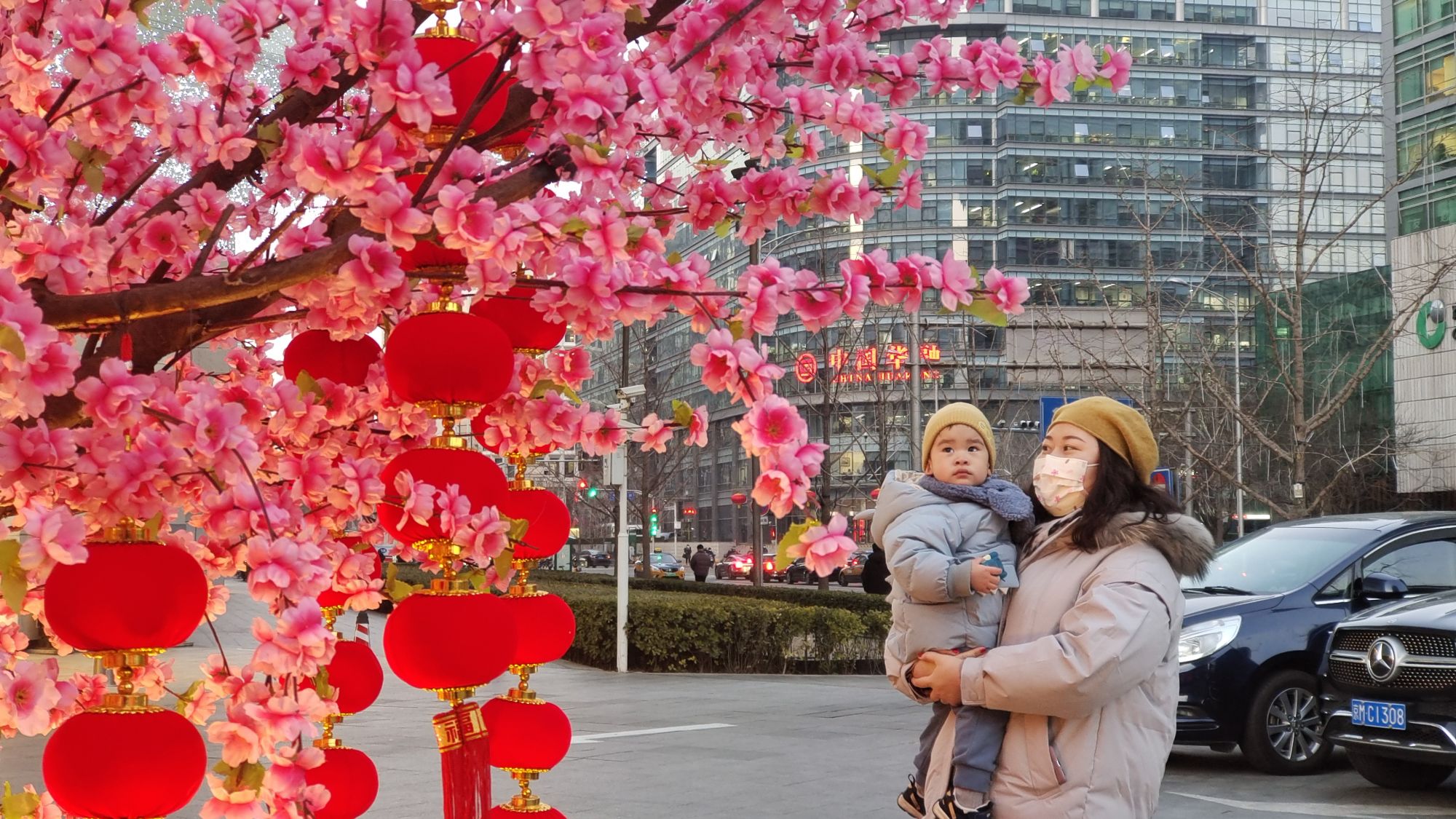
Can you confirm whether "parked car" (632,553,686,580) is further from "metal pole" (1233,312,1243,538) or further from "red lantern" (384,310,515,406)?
"red lantern" (384,310,515,406)

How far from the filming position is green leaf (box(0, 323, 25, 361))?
1.53 meters

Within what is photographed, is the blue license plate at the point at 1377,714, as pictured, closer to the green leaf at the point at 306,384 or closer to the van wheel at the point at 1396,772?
the van wheel at the point at 1396,772

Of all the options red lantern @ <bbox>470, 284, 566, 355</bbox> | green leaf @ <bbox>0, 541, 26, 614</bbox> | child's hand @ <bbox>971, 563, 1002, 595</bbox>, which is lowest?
child's hand @ <bbox>971, 563, 1002, 595</bbox>

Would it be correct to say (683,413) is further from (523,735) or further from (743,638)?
(743,638)

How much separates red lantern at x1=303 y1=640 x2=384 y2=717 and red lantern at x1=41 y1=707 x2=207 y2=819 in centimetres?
98

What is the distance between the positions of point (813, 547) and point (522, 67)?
888 millimetres

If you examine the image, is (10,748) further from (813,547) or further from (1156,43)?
(1156,43)

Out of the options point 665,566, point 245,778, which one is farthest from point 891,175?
point 665,566

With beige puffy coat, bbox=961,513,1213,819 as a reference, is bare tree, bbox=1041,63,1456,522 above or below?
above

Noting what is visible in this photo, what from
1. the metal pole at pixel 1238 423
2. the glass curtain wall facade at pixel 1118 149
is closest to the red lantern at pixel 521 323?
the metal pole at pixel 1238 423

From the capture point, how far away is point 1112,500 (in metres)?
3.13

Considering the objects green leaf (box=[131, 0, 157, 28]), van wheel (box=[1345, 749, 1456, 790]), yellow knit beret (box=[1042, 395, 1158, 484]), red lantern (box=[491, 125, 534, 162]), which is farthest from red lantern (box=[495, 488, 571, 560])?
van wheel (box=[1345, 749, 1456, 790])

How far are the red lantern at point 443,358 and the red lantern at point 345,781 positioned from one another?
0.93 meters

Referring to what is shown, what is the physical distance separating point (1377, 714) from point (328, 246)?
8224mm
